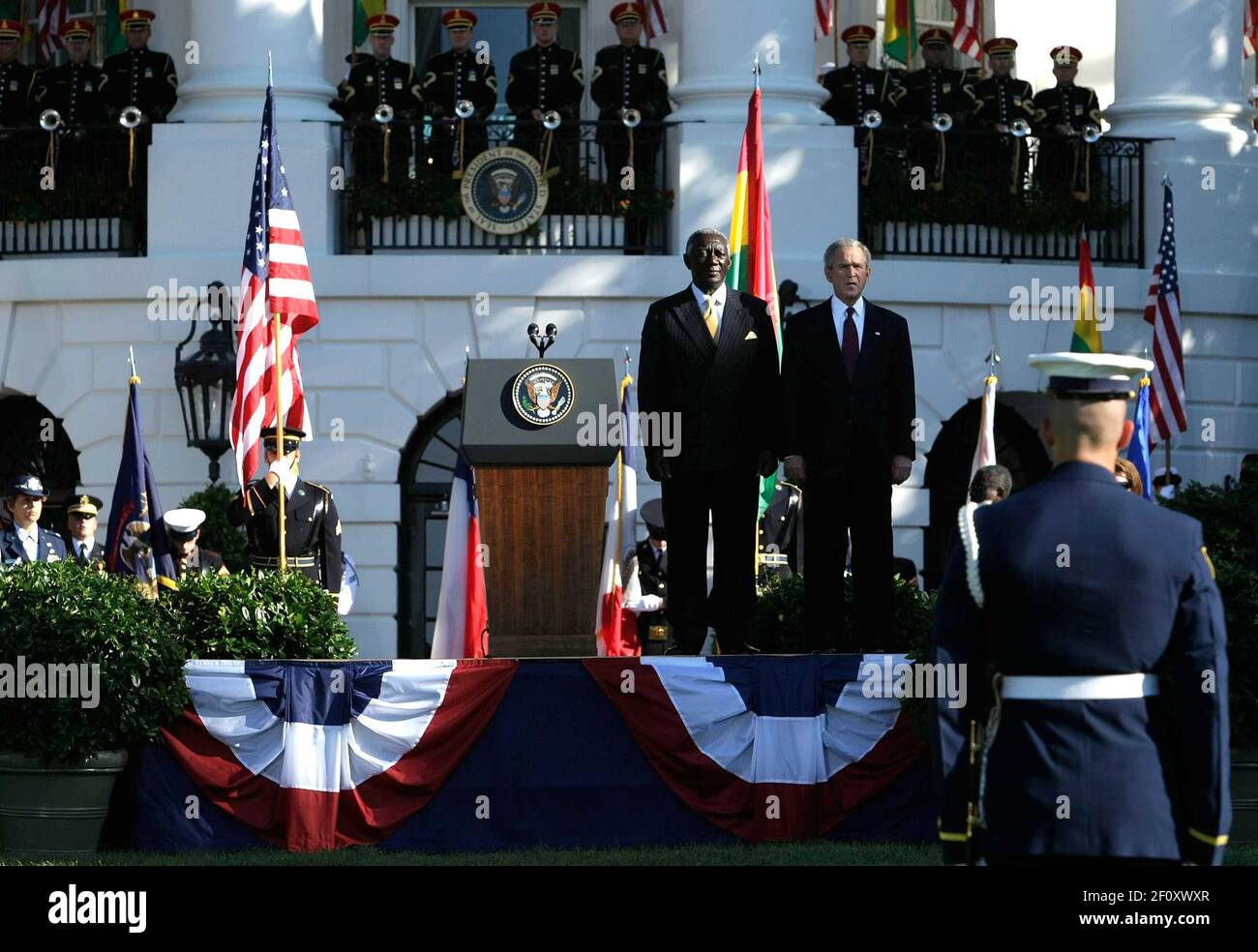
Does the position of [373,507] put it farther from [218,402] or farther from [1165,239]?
[1165,239]

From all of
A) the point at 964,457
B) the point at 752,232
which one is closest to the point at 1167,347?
the point at 964,457

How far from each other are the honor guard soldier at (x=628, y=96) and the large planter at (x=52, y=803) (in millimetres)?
10873

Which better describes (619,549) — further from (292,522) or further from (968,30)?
(968,30)

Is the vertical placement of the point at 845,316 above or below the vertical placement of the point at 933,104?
below

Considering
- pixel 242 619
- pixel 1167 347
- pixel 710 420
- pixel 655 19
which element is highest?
pixel 655 19

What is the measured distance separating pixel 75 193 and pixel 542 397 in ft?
32.9

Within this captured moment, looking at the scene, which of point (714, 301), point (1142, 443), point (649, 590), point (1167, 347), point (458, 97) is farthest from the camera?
point (458, 97)

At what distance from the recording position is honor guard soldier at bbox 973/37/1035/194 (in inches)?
838

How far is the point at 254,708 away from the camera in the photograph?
10906mm

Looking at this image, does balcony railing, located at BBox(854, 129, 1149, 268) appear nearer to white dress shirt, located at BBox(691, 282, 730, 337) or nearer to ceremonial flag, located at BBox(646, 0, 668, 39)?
ceremonial flag, located at BBox(646, 0, 668, 39)

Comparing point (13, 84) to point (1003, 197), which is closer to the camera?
point (1003, 197)

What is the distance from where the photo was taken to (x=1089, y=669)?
588cm

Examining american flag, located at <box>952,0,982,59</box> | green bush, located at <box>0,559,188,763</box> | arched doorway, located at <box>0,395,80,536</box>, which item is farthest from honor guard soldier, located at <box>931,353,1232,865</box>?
american flag, located at <box>952,0,982,59</box>
